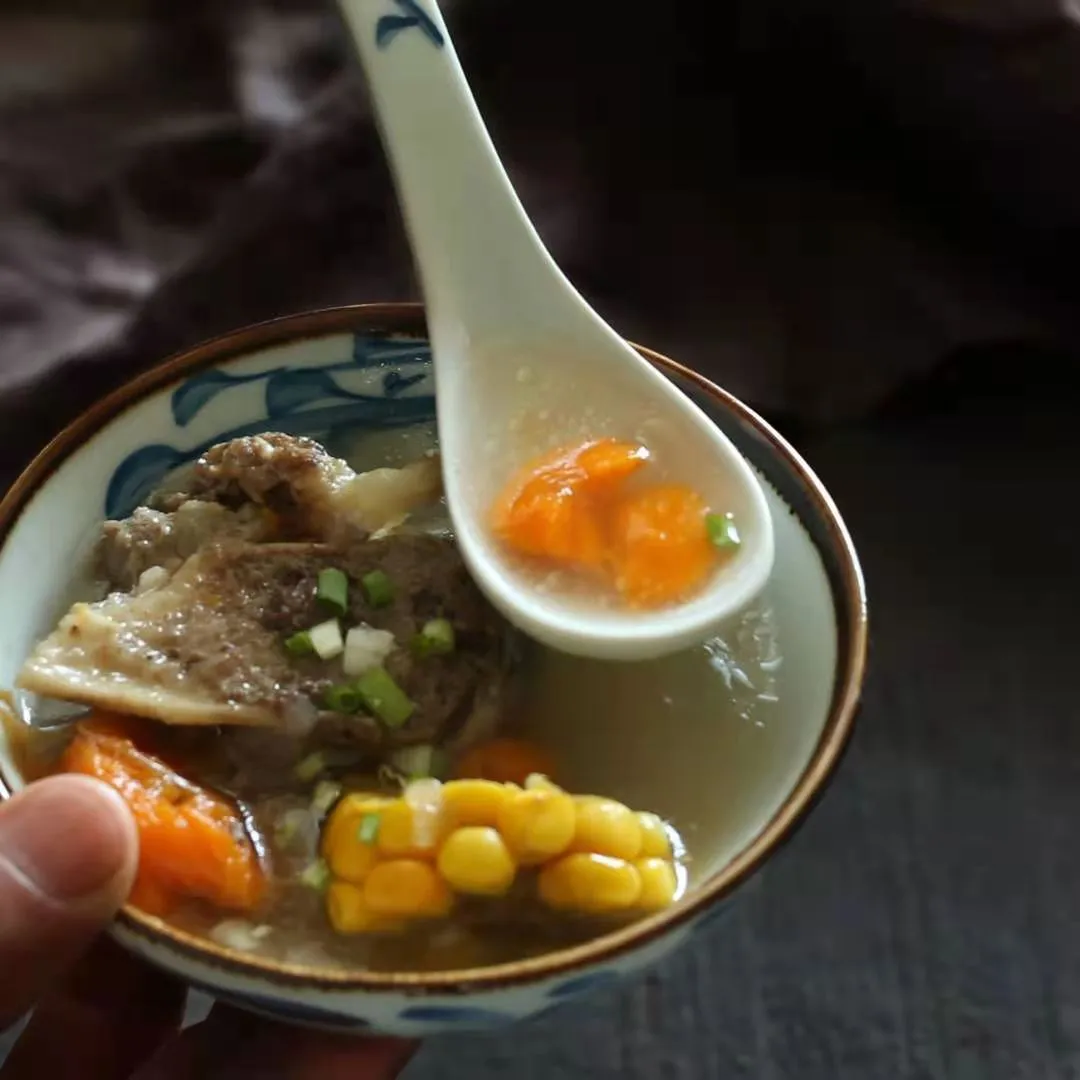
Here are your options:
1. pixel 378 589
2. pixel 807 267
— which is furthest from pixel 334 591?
pixel 807 267

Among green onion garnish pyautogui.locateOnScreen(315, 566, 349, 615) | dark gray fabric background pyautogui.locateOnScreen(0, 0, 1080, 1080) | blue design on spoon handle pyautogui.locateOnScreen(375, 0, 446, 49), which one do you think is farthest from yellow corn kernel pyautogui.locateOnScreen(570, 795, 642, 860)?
blue design on spoon handle pyautogui.locateOnScreen(375, 0, 446, 49)

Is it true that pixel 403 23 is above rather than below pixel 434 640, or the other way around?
above

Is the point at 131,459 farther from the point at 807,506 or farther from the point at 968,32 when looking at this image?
the point at 968,32

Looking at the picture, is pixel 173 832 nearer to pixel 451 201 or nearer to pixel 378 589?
pixel 378 589

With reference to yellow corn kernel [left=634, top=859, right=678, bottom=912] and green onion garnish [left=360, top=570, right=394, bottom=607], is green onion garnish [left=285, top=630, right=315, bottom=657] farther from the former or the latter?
yellow corn kernel [left=634, top=859, right=678, bottom=912]

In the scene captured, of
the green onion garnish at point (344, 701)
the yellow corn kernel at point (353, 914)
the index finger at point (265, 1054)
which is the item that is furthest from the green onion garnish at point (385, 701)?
the index finger at point (265, 1054)

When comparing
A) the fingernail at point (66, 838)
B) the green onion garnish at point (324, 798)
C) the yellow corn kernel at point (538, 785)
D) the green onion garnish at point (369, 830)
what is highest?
the fingernail at point (66, 838)

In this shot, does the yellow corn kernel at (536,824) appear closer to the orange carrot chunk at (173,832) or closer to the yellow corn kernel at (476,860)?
the yellow corn kernel at (476,860)
